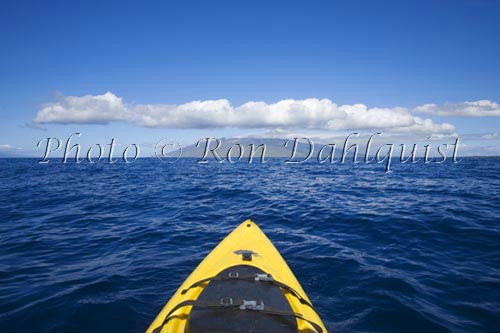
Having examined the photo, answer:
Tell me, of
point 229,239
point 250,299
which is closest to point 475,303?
point 250,299

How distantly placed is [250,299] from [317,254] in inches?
171

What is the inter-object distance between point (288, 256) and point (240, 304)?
428cm

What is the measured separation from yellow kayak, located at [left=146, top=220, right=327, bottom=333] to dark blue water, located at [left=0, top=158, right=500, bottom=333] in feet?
3.96

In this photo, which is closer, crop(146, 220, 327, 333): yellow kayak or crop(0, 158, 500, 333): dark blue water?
crop(146, 220, 327, 333): yellow kayak

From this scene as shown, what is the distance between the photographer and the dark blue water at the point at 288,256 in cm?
511

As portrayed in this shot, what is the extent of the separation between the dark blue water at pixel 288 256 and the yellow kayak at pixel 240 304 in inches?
47.5

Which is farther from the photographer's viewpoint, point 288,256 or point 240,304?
point 288,256

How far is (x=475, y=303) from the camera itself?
5.34 m

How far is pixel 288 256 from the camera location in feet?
25.2

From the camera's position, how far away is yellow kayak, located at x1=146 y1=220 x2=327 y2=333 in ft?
11.0

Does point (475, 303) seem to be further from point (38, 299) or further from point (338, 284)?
point (38, 299)

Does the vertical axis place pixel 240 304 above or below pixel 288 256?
above

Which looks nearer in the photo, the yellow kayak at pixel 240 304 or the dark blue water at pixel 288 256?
the yellow kayak at pixel 240 304

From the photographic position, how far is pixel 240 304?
3.64 metres
